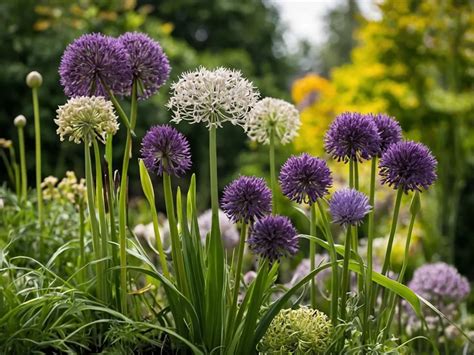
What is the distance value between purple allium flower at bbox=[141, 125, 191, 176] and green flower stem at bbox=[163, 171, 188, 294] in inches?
1.2

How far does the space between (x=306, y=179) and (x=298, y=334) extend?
368 millimetres

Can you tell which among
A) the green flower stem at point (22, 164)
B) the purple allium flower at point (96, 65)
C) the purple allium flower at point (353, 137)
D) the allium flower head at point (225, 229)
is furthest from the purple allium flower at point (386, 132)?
the allium flower head at point (225, 229)

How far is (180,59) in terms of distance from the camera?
8.70 metres

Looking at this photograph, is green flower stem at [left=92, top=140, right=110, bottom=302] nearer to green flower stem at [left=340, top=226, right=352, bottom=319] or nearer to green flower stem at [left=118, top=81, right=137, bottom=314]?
green flower stem at [left=118, top=81, right=137, bottom=314]

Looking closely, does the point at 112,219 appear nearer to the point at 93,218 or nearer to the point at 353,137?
the point at 93,218

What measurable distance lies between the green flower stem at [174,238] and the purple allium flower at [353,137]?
15.4 inches

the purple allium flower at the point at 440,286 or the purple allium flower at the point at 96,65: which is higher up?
the purple allium flower at the point at 96,65

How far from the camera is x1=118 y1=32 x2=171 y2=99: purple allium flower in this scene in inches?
70.1

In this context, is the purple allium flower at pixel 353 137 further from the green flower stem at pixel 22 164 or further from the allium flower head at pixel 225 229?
the allium flower head at pixel 225 229

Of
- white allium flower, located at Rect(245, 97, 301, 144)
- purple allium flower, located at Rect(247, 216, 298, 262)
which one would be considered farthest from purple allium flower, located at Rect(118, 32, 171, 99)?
purple allium flower, located at Rect(247, 216, 298, 262)

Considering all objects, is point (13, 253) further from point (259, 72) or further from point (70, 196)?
point (259, 72)

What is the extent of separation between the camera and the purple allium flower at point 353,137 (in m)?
1.66

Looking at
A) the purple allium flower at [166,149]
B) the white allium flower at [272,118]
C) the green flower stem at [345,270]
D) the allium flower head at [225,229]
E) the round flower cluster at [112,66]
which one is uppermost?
the round flower cluster at [112,66]

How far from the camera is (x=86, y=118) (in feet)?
5.52
